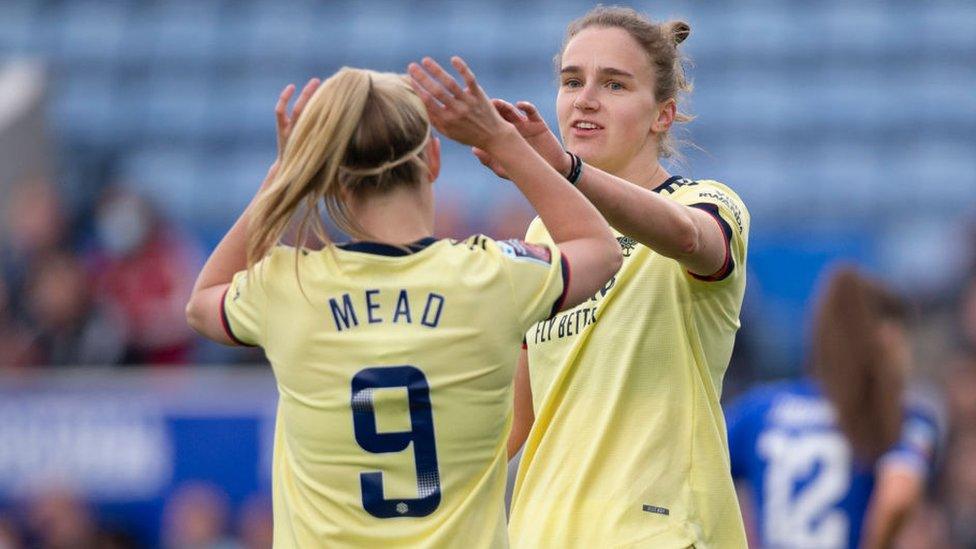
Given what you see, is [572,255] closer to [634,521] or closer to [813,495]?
[634,521]

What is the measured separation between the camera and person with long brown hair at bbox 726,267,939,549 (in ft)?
18.2

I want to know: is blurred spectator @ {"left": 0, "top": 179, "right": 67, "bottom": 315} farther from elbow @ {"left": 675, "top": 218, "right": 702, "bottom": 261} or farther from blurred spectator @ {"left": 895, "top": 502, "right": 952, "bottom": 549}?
elbow @ {"left": 675, "top": 218, "right": 702, "bottom": 261}

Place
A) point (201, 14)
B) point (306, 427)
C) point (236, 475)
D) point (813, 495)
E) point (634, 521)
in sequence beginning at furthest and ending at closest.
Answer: point (201, 14) < point (236, 475) < point (813, 495) < point (634, 521) < point (306, 427)

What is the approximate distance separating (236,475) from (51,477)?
3.92ft

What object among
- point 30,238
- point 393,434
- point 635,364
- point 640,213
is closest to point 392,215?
point 393,434

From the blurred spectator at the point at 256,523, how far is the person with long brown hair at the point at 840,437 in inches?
124

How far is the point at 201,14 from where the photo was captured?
14.5 meters

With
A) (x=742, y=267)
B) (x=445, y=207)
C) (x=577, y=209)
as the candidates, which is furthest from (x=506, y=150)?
(x=445, y=207)

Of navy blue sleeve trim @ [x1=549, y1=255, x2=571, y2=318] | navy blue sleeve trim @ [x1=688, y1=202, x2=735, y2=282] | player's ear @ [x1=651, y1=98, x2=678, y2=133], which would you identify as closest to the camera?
navy blue sleeve trim @ [x1=549, y1=255, x2=571, y2=318]

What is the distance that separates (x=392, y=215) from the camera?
3016 millimetres

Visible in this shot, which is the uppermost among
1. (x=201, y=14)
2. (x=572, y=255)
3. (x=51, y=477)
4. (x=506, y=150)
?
(x=201, y=14)

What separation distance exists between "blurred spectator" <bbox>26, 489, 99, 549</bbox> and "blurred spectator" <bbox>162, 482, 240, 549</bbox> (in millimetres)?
556

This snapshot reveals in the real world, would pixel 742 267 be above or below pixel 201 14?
below

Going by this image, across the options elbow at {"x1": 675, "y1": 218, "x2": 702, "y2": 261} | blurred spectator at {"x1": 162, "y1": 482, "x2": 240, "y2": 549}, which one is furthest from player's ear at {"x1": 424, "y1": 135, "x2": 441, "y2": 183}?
blurred spectator at {"x1": 162, "y1": 482, "x2": 240, "y2": 549}
